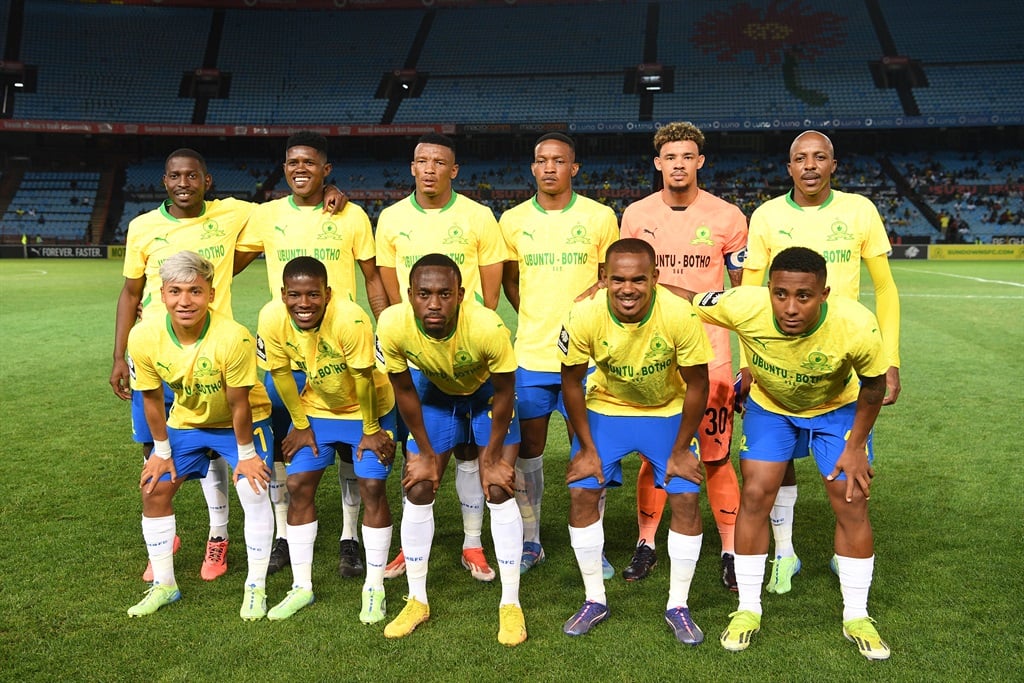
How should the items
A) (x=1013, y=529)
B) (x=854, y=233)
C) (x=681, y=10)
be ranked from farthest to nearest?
1. (x=681, y=10)
2. (x=1013, y=529)
3. (x=854, y=233)

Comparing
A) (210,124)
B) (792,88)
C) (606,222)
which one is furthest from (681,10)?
(606,222)

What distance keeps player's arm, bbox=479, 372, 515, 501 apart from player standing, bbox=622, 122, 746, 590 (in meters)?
0.99

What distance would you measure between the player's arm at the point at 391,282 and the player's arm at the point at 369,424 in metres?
0.80

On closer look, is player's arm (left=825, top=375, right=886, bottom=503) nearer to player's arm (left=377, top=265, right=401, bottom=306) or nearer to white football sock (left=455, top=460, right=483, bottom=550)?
white football sock (left=455, top=460, right=483, bottom=550)

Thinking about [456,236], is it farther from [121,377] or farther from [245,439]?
[121,377]

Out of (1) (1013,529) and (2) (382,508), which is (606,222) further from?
(1) (1013,529)

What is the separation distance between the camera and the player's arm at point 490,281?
466 cm

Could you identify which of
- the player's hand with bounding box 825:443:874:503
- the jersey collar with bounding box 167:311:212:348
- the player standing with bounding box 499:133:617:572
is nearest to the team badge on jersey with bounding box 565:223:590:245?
the player standing with bounding box 499:133:617:572

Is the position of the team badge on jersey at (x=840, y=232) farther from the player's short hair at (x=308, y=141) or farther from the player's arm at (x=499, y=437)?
the player's short hair at (x=308, y=141)

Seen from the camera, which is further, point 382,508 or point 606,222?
point 606,222

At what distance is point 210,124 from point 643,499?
143ft

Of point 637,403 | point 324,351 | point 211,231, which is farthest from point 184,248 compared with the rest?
point 637,403

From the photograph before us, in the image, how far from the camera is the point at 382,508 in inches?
158

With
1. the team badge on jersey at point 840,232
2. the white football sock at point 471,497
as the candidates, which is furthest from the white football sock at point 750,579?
the team badge on jersey at point 840,232
